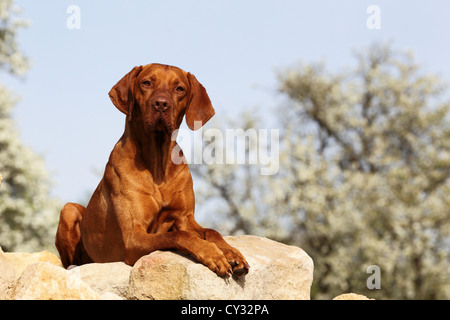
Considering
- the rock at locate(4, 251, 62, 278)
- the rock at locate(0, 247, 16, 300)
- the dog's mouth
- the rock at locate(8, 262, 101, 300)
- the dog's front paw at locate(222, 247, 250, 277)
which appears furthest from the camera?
the rock at locate(4, 251, 62, 278)

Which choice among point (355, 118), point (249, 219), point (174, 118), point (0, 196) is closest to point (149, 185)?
point (174, 118)

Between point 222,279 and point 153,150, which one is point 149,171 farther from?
point 222,279

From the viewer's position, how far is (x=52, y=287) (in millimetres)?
5113

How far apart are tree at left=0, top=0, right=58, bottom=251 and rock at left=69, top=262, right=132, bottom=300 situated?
10.9 metres

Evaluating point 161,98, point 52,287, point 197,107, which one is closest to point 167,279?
point 52,287

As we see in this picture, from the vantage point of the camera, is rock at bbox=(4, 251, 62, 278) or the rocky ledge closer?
the rocky ledge

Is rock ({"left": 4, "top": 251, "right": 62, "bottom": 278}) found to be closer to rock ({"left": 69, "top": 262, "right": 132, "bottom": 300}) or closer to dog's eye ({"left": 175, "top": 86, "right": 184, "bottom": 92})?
rock ({"left": 69, "top": 262, "right": 132, "bottom": 300})

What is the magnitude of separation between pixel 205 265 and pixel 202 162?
1597 centimetres

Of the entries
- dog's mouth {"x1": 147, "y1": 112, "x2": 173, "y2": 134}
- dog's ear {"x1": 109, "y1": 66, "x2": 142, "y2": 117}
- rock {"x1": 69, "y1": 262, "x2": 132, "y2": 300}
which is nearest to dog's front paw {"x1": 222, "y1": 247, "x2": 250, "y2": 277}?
rock {"x1": 69, "y1": 262, "x2": 132, "y2": 300}

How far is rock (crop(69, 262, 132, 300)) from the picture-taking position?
239 inches

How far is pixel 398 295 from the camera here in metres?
19.7

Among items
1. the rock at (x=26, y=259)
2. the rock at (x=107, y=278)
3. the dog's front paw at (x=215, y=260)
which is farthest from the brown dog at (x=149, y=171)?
the rock at (x=26, y=259)

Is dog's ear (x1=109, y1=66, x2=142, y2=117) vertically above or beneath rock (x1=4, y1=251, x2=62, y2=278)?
above
